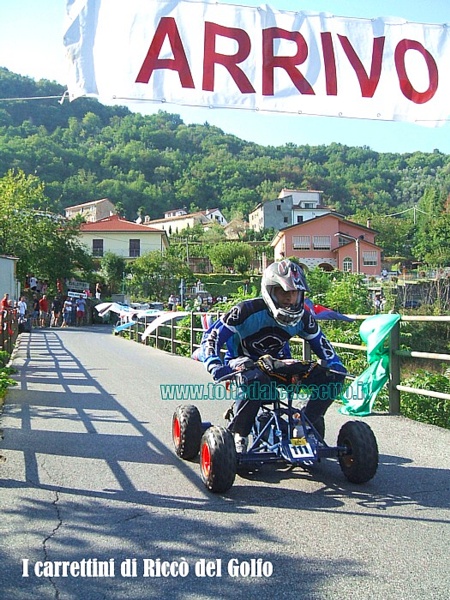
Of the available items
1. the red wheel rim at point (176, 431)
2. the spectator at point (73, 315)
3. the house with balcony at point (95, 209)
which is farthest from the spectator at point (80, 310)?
the house with balcony at point (95, 209)

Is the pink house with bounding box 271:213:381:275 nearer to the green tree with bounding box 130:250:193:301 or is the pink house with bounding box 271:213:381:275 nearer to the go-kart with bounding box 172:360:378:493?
the green tree with bounding box 130:250:193:301

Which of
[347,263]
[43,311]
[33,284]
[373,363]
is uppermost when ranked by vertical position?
[347,263]

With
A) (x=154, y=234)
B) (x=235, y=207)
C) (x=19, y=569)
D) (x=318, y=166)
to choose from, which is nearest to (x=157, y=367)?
(x=19, y=569)

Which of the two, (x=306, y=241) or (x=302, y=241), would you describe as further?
(x=302, y=241)

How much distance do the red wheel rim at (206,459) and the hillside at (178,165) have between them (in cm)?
12252

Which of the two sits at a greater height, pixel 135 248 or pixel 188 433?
pixel 135 248

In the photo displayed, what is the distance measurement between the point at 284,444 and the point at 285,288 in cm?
124

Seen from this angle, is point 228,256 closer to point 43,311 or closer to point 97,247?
point 97,247

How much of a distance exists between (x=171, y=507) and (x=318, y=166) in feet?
575

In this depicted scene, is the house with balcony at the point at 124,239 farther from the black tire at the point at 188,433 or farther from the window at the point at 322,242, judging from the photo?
the black tire at the point at 188,433

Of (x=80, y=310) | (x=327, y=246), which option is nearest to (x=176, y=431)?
(x=80, y=310)

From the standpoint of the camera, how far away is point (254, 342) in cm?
575

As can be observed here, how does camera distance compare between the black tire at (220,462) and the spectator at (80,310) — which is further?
the spectator at (80,310)

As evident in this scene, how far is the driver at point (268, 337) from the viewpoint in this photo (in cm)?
538
